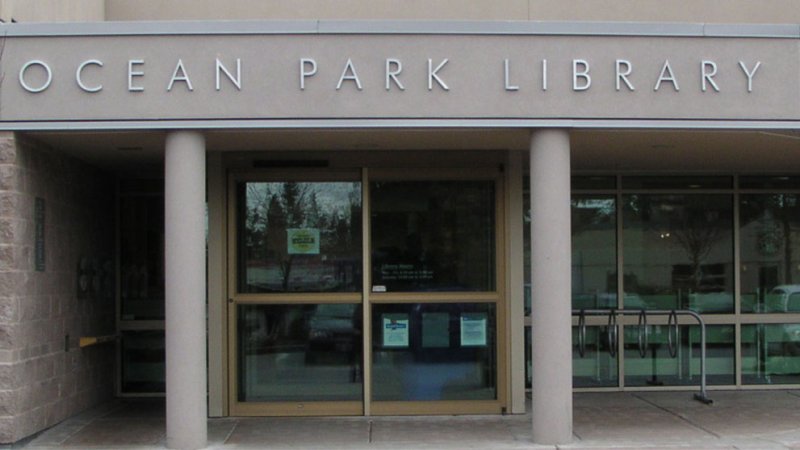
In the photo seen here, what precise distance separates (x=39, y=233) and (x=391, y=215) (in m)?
3.50

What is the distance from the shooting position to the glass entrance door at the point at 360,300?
31.5ft

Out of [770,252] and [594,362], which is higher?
[770,252]

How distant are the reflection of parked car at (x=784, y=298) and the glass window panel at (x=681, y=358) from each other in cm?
61

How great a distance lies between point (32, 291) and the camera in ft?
26.9

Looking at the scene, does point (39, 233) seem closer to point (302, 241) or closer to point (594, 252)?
point (302, 241)

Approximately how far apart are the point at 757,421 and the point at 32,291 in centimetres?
714

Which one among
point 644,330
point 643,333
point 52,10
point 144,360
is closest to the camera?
point 52,10

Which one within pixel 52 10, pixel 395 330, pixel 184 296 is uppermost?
pixel 52 10

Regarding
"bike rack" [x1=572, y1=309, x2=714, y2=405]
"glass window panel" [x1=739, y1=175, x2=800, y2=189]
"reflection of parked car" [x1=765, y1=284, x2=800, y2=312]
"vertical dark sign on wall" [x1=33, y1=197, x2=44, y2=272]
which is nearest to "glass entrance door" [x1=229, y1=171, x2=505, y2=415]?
"bike rack" [x1=572, y1=309, x2=714, y2=405]

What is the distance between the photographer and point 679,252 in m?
11.3

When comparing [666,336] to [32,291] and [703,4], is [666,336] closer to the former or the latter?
[703,4]

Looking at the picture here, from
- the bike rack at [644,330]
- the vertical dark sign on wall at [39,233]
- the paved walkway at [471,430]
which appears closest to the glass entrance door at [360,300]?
the paved walkway at [471,430]

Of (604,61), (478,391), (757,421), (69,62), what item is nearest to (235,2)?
(69,62)

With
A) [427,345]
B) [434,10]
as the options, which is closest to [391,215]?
[427,345]
